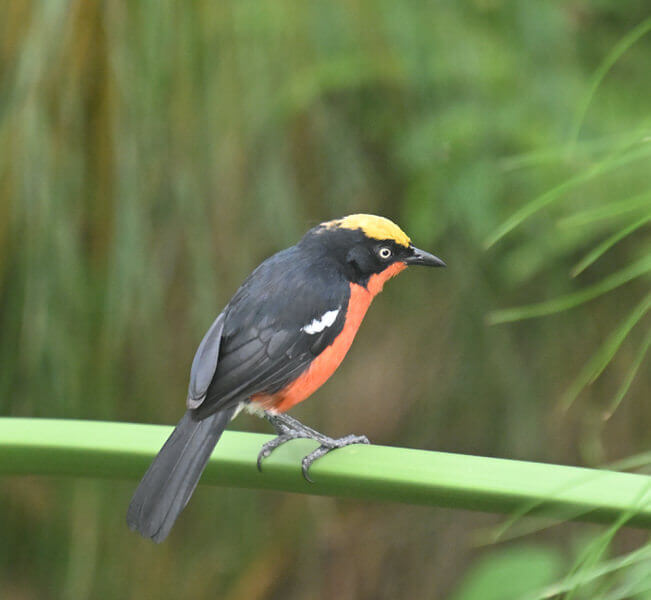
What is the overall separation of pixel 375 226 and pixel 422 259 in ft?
0.40

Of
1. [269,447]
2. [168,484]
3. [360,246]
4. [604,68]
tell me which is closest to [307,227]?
[360,246]

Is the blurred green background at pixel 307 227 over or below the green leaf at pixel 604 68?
below

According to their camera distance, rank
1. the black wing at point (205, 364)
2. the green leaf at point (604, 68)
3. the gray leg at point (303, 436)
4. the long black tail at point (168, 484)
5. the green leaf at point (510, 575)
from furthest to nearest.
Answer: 1. the green leaf at point (510, 575)
2. the black wing at point (205, 364)
3. the gray leg at point (303, 436)
4. the long black tail at point (168, 484)
5. the green leaf at point (604, 68)

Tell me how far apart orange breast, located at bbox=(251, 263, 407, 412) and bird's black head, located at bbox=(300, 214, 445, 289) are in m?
0.02

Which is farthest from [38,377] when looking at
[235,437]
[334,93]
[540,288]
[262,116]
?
[540,288]

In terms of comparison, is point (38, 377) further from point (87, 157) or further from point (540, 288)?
point (540, 288)

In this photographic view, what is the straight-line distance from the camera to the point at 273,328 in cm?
167

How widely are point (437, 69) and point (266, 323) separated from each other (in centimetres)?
51

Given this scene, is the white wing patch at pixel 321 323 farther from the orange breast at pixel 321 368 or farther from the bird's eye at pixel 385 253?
the bird's eye at pixel 385 253

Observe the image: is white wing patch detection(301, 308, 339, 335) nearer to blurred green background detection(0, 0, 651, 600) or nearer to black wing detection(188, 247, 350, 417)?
black wing detection(188, 247, 350, 417)

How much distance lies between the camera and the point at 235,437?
149 cm

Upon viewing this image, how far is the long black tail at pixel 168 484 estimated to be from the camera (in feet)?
4.00

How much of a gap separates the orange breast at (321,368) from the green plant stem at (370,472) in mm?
263

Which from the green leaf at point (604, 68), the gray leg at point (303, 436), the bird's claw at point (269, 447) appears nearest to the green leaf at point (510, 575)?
the gray leg at point (303, 436)
